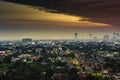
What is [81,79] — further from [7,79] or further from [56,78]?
[7,79]

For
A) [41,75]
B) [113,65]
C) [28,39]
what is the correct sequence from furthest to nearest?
[28,39]
[113,65]
[41,75]

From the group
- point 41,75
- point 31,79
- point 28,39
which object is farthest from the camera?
point 28,39

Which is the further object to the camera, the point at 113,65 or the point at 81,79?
the point at 113,65

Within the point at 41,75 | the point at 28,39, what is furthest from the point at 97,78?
the point at 28,39

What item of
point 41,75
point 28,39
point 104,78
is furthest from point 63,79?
point 28,39

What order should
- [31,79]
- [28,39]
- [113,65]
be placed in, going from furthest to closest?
1. [28,39]
2. [113,65]
3. [31,79]

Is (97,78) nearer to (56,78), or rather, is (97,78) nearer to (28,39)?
(56,78)

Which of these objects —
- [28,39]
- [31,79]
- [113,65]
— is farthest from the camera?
[28,39]

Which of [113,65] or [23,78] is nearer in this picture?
[23,78]
